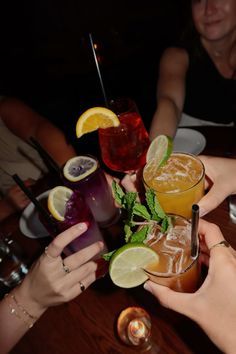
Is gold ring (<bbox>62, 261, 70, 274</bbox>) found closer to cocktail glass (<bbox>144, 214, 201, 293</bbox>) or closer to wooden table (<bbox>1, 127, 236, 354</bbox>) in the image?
wooden table (<bbox>1, 127, 236, 354</bbox>)

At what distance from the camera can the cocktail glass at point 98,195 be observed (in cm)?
162

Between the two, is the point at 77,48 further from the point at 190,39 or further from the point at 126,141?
the point at 126,141

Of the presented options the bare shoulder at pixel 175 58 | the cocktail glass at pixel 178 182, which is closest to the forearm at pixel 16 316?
the cocktail glass at pixel 178 182

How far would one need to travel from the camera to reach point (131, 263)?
1077 mm

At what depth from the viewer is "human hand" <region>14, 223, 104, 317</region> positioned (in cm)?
126

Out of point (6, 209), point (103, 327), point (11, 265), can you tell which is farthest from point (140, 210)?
point (6, 209)

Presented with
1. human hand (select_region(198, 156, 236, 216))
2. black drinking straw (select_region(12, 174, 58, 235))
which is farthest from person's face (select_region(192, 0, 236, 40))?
black drinking straw (select_region(12, 174, 58, 235))

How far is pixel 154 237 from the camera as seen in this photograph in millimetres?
1216

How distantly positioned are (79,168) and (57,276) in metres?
0.60

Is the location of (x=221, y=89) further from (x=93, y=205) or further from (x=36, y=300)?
(x=36, y=300)

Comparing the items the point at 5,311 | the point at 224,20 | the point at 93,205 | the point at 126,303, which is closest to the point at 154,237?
the point at 126,303

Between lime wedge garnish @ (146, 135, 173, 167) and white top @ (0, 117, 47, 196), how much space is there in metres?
1.72

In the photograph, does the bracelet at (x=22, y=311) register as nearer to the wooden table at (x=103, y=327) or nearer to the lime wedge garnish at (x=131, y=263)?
the wooden table at (x=103, y=327)

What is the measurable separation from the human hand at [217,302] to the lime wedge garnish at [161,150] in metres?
0.52
